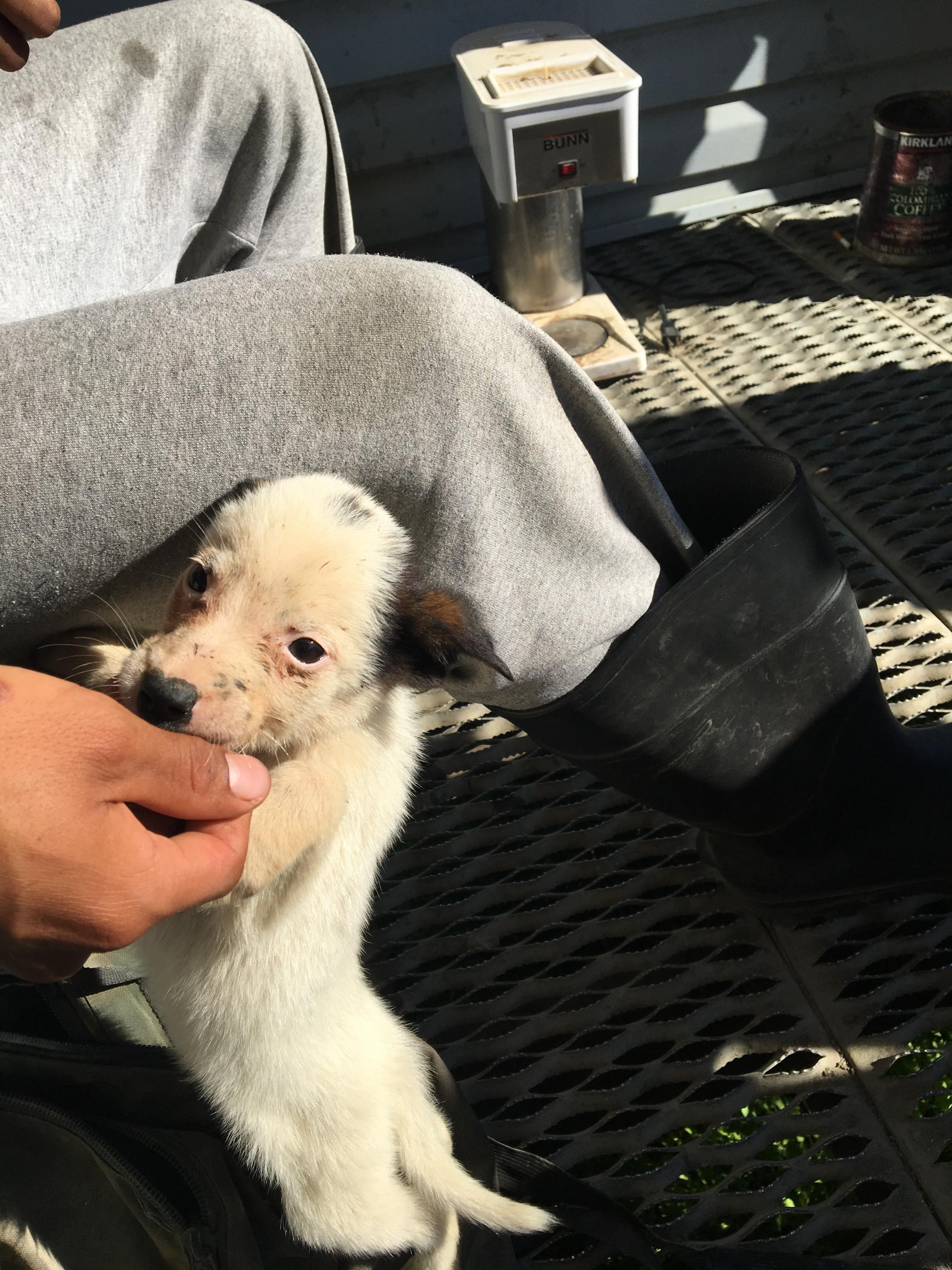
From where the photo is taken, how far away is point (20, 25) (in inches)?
44.8

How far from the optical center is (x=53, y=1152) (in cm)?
112

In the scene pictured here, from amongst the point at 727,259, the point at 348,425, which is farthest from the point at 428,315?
the point at 727,259

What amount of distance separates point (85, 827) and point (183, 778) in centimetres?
11

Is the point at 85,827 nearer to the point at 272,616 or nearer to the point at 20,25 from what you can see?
the point at 272,616

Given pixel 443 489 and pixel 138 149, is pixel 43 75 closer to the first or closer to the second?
pixel 138 149

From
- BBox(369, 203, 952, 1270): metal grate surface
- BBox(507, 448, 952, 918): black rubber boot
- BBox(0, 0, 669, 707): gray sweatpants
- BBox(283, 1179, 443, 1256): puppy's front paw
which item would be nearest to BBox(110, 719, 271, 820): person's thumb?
BBox(0, 0, 669, 707): gray sweatpants

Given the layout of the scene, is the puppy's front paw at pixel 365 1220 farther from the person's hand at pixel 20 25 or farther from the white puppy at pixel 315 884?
the person's hand at pixel 20 25

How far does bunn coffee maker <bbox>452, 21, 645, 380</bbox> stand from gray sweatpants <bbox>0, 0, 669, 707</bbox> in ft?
4.92

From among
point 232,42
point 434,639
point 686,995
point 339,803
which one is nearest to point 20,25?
point 232,42

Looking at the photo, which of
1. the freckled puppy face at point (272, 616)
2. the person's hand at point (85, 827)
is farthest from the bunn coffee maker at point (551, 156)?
the person's hand at point (85, 827)

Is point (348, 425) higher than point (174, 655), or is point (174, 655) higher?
point (348, 425)

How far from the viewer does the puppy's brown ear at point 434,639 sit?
44.6 inches

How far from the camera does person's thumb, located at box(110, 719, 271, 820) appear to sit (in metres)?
0.86

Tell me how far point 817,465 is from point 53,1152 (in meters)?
2.09
